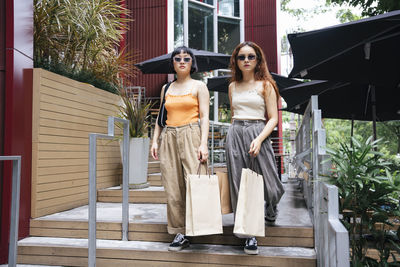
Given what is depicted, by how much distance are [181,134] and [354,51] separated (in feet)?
7.09

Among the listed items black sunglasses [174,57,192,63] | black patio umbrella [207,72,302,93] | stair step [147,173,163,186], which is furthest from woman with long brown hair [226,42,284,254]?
black patio umbrella [207,72,302,93]

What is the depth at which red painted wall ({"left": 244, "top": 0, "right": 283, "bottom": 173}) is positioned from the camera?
11.8 meters

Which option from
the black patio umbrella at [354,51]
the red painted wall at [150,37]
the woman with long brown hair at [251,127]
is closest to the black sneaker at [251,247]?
the woman with long brown hair at [251,127]

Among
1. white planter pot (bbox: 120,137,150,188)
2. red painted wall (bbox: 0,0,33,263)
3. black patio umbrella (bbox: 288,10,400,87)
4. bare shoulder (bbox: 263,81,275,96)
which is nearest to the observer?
bare shoulder (bbox: 263,81,275,96)

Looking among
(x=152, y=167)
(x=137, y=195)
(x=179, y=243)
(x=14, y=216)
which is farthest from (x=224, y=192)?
(x=152, y=167)

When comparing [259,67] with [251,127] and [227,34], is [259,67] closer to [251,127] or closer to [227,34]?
[251,127]

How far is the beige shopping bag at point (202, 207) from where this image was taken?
2467 millimetres

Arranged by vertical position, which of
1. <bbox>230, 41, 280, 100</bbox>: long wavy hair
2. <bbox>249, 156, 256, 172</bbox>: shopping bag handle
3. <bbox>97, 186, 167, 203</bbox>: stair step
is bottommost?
<bbox>97, 186, 167, 203</bbox>: stair step

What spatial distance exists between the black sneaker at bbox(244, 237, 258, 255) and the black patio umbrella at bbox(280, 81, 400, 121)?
3.33m

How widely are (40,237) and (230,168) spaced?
1.99 meters

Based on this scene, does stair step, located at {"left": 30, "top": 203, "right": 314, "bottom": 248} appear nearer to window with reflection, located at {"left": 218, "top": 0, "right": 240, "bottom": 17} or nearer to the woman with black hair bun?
the woman with black hair bun

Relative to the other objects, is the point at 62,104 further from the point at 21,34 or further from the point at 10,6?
the point at 10,6

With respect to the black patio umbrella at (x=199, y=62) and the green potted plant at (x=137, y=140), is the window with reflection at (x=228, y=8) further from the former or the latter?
the green potted plant at (x=137, y=140)

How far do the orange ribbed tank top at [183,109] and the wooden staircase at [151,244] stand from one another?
37.4 inches
